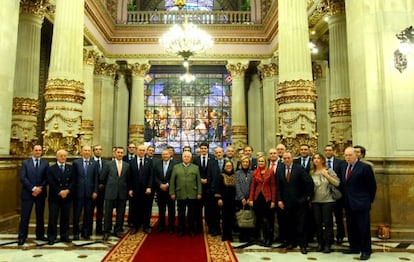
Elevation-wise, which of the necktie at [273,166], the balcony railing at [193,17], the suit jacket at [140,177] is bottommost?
the suit jacket at [140,177]

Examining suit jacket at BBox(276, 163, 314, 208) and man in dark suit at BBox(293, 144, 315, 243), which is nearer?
suit jacket at BBox(276, 163, 314, 208)

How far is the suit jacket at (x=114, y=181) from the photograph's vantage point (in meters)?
6.30

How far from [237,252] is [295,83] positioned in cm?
351

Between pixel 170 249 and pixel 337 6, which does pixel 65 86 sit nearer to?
pixel 170 249

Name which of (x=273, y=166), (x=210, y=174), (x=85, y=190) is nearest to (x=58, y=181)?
(x=85, y=190)

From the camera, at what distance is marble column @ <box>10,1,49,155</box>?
29.5ft

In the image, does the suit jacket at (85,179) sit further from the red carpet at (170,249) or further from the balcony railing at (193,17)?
the balcony railing at (193,17)

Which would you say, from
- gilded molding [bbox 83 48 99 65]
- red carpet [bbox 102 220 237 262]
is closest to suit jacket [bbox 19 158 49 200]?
red carpet [bbox 102 220 237 262]

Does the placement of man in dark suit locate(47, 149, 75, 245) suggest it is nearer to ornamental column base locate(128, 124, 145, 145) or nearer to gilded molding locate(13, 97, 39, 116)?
gilded molding locate(13, 97, 39, 116)

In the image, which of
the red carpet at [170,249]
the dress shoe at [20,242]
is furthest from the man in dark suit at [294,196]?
the dress shoe at [20,242]

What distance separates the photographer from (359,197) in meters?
5.04

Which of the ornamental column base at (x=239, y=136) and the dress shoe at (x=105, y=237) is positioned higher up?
the ornamental column base at (x=239, y=136)

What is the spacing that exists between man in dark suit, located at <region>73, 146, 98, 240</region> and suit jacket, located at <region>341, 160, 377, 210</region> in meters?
4.29

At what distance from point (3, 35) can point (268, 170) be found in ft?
18.7
